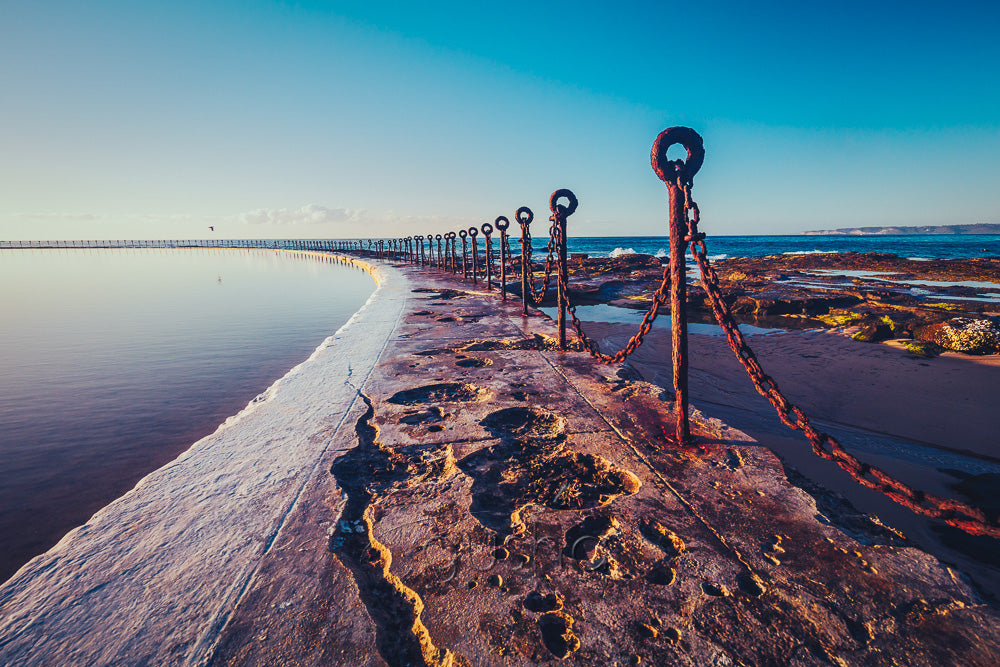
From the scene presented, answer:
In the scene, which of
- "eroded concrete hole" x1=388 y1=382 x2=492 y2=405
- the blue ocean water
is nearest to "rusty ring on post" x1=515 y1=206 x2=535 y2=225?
"eroded concrete hole" x1=388 y1=382 x2=492 y2=405

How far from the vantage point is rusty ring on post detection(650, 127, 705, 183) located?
2.41 m

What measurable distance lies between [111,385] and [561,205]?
20.8ft

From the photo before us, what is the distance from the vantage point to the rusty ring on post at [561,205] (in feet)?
15.8

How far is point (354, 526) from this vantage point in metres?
1.87

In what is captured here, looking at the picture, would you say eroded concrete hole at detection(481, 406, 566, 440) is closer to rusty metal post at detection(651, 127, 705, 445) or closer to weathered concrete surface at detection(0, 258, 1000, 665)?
weathered concrete surface at detection(0, 258, 1000, 665)

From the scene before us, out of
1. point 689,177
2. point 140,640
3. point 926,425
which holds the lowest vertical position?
point 926,425

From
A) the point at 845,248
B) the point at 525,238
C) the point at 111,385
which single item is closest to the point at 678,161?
the point at 525,238

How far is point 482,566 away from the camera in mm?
1628

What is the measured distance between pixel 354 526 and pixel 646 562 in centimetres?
128

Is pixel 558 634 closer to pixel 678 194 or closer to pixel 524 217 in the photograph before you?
pixel 678 194

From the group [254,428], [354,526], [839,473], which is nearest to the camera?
[354,526]

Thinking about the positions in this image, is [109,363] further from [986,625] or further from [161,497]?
[986,625]

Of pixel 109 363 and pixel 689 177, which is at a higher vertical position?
pixel 689 177

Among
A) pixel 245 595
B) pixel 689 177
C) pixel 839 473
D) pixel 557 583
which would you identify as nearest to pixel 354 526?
pixel 245 595
